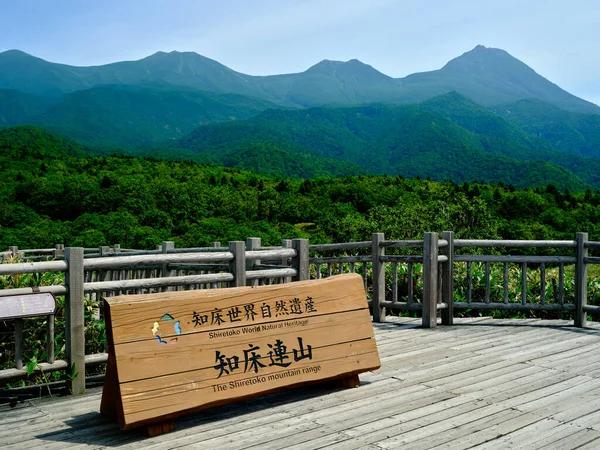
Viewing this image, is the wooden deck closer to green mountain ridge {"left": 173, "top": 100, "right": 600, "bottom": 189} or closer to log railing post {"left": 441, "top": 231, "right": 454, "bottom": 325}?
log railing post {"left": 441, "top": 231, "right": 454, "bottom": 325}

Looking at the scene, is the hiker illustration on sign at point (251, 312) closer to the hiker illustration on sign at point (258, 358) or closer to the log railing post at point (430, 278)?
the hiker illustration on sign at point (258, 358)

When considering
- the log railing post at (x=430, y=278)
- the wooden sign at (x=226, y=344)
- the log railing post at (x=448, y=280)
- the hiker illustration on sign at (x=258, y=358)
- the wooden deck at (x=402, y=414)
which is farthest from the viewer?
the log railing post at (x=448, y=280)

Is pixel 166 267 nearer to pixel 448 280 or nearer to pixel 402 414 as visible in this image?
pixel 448 280

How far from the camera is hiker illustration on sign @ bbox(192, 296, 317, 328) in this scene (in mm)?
4563

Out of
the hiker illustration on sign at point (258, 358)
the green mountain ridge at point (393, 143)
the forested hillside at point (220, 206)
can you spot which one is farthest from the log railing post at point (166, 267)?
the green mountain ridge at point (393, 143)

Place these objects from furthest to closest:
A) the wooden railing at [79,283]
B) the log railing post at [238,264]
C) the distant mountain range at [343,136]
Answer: the distant mountain range at [343,136]
the log railing post at [238,264]
the wooden railing at [79,283]

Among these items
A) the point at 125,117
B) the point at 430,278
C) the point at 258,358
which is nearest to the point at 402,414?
the point at 258,358

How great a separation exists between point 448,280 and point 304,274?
2.89m

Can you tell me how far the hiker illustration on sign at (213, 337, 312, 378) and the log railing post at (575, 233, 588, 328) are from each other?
473 cm

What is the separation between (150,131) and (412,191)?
144 meters

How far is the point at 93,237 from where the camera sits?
28547 millimetres

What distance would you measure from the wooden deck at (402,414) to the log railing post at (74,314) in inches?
10.0

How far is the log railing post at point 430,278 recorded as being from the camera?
26.1 ft

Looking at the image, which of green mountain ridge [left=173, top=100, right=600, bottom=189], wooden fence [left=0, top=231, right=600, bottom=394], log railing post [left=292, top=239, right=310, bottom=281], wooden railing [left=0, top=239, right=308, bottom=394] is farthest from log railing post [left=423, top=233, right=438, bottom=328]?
green mountain ridge [left=173, top=100, right=600, bottom=189]
